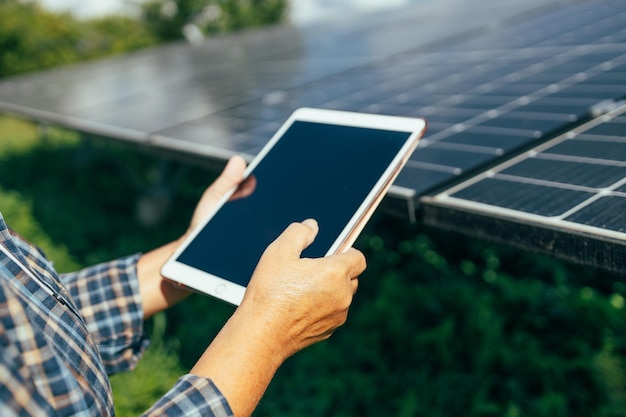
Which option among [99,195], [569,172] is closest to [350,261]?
[569,172]

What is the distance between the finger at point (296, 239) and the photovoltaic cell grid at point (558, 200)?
30.3 inches

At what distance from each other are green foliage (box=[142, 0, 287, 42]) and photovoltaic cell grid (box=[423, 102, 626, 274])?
24.9 meters

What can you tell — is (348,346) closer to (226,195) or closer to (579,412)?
(579,412)

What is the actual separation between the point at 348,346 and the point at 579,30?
3.05 meters

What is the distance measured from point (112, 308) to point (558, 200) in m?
1.50

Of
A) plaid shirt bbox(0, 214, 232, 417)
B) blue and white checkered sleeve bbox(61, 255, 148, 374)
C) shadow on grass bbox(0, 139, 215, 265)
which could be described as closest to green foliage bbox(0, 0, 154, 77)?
shadow on grass bbox(0, 139, 215, 265)

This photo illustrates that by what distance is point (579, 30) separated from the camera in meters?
5.07

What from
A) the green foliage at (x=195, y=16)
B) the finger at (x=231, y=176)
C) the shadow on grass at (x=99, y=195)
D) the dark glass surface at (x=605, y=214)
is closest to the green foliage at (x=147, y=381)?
the shadow on grass at (x=99, y=195)

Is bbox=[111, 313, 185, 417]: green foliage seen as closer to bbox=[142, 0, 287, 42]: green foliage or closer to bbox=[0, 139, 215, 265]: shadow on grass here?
bbox=[0, 139, 215, 265]: shadow on grass

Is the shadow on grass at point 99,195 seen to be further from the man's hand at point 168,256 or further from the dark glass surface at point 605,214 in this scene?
the dark glass surface at point 605,214

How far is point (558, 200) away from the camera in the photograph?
2.07m

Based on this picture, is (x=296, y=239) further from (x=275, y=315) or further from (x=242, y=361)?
(x=242, y=361)

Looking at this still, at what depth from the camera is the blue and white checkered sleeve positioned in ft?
7.02

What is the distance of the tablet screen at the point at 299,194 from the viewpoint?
68.6 inches
